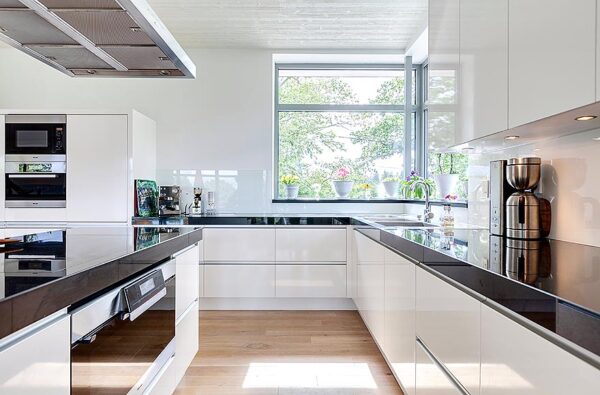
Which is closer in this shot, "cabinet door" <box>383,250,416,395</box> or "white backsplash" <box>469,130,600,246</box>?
"white backsplash" <box>469,130,600,246</box>

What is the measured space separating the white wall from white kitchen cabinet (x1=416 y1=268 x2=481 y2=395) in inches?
107

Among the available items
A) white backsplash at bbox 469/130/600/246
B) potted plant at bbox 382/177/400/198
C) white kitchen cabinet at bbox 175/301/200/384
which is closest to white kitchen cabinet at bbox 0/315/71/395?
white kitchen cabinet at bbox 175/301/200/384

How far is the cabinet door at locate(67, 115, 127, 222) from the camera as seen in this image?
3451mm

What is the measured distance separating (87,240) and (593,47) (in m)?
1.69

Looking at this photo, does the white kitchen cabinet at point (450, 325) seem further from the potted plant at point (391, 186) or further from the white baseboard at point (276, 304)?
the potted plant at point (391, 186)

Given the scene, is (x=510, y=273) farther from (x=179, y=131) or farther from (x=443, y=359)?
(x=179, y=131)

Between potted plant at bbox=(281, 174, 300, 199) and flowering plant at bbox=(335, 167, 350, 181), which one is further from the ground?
flowering plant at bbox=(335, 167, 350, 181)

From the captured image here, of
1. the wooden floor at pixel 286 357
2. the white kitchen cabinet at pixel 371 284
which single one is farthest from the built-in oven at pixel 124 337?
the white kitchen cabinet at pixel 371 284

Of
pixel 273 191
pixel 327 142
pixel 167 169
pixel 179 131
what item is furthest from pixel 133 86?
pixel 327 142

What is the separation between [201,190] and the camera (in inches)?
160

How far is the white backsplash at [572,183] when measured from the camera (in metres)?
1.51

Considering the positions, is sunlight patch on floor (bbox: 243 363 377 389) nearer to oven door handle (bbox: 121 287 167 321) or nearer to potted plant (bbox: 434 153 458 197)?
oven door handle (bbox: 121 287 167 321)

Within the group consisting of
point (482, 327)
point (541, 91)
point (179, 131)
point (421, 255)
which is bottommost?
point (482, 327)

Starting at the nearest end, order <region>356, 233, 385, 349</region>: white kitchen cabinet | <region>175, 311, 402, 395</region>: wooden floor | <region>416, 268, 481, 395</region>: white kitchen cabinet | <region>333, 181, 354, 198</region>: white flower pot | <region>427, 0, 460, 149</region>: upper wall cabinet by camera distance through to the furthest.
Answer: <region>416, 268, 481, 395</region>: white kitchen cabinet, <region>427, 0, 460, 149</region>: upper wall cabinet, <region>175, 311, 402, 395</region>: wooden floor, <region>356, 233, 385, 349</region>: white kitchen cabinet, <region>333, 181, 354, 198</region>: white flower pot
